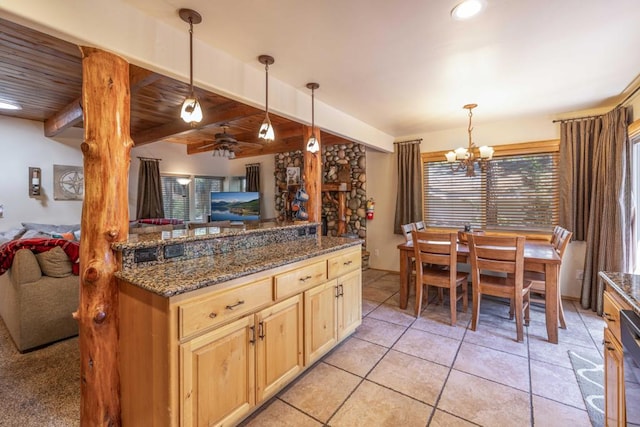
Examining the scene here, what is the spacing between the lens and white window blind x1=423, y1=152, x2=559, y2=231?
12.8 feet

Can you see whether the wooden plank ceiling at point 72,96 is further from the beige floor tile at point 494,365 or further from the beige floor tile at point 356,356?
the beige floor tile at point 494,365

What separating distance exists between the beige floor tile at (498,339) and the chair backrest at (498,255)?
49 centimetres

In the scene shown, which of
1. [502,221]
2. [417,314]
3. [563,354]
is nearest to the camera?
[563,354]

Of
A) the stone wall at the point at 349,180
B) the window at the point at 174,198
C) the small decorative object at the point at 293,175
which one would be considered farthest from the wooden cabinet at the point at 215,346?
the window at the point at 174,198

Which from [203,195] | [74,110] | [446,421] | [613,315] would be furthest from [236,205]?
[613,315]

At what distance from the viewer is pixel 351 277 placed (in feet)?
8.66

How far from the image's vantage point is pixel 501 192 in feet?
13.8

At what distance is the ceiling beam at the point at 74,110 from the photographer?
7.50 feet

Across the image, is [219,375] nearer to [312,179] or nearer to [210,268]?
[210,268]

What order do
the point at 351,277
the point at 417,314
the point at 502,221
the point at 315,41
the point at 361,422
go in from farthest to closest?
the point at 502,221
the point at 417,314
the point at 351,277
the point at 315,41
the point at 361,422

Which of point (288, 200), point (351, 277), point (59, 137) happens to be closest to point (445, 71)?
point (351, 277)

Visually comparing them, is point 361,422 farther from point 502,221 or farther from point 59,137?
point 59,137

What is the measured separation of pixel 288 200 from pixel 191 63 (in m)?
4.21

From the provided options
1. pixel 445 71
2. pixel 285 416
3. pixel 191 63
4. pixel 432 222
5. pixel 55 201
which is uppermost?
pixel 445 71
